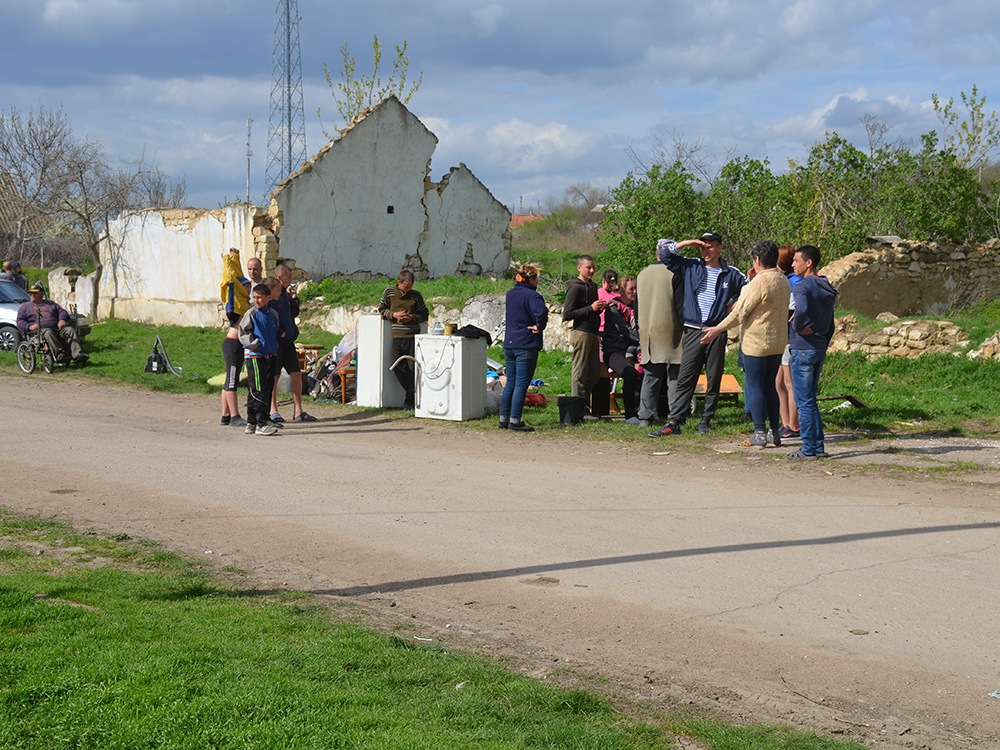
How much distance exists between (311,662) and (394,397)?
1043 cm

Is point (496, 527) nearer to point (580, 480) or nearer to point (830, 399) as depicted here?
point (580, 480)

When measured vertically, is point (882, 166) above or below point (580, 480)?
above

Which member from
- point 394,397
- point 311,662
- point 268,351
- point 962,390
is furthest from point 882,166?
point 311,662

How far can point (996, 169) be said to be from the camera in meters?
39.8

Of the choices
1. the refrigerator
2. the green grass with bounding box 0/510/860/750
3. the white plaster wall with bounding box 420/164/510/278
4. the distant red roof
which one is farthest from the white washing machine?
the distant red roof

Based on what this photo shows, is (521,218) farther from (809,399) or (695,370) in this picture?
(809,399)

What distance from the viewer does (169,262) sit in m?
30.4

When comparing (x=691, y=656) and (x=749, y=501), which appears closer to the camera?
(x=691, y=656)

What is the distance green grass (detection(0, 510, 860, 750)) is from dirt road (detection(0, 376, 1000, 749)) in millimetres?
407

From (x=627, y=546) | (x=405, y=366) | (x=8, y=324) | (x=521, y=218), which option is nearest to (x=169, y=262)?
(x=8, y=324)

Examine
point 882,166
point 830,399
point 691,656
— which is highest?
point 882,166

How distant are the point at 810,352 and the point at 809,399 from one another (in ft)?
1.54

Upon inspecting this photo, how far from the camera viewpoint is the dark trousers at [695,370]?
12.4 meters

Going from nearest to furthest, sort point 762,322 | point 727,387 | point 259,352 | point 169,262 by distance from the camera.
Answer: point 762,322 < point 259,352 < point 727,387 < point 169,262
